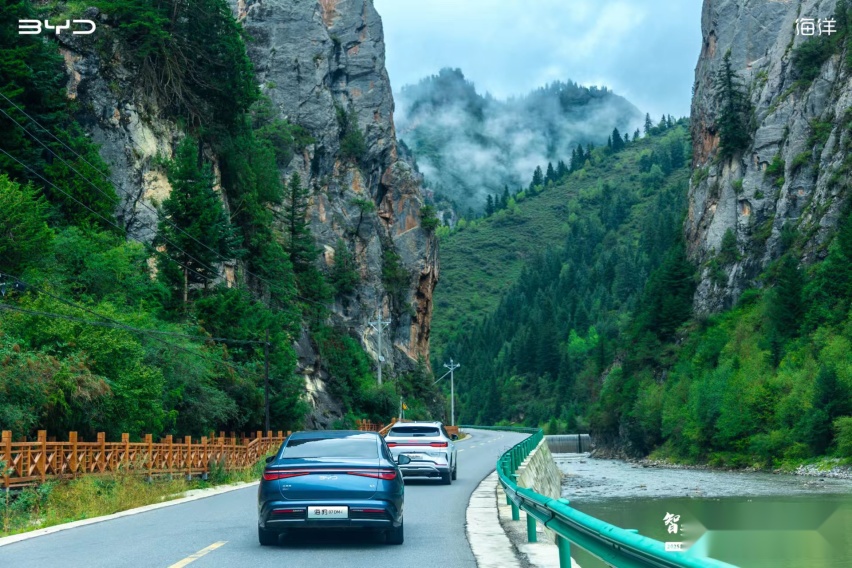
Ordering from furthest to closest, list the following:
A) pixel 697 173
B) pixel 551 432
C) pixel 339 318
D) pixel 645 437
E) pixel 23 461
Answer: pixel 551 432, pixel 697 173, pixel 645 437, pixel 339 318, pixel 23 461

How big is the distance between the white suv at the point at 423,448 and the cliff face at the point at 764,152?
6107 cm

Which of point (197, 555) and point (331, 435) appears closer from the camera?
point (197, 555)

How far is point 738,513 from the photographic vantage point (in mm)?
34531

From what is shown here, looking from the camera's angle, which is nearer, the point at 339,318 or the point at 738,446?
the point at 738,446

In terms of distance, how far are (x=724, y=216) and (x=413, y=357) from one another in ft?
120

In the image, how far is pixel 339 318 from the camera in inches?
3391

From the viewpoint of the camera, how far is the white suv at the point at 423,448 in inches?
1065

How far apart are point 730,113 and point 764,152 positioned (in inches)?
276

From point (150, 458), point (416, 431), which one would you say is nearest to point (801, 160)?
point (416, 431)

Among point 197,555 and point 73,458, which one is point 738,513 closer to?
point 73,458

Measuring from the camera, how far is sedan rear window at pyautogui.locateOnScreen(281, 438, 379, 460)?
12844 millimetres

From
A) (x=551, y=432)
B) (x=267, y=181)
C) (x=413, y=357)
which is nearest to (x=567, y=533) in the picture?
(x=267, y=181)

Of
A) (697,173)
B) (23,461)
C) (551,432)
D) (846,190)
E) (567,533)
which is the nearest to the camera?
(567,533)

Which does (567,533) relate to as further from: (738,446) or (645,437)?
(645,437)
